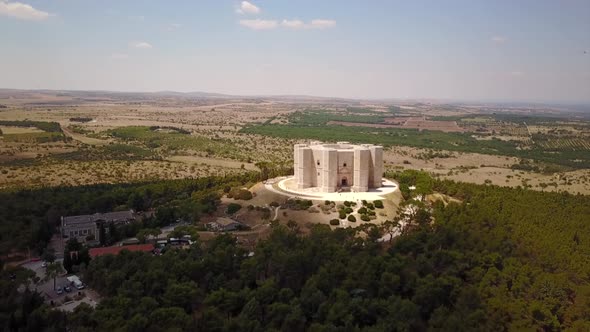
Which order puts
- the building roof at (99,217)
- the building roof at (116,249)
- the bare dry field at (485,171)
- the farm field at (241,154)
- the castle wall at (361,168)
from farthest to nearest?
1. the bare dry field at (485,171)
2. the farm field at (241,154)
3. the castle wall at (361,168)
4. the building roof at (99,217)
5. the building roof at (116,249)

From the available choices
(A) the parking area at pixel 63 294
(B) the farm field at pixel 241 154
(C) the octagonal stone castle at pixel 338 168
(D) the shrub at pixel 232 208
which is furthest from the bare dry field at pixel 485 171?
(A) the parking area at pixel 63 294

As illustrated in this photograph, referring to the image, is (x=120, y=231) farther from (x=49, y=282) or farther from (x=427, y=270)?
(x=427, y=270)

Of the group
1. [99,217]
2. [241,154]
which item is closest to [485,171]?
[241,154]

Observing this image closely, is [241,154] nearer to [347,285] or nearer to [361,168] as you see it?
[361,168]

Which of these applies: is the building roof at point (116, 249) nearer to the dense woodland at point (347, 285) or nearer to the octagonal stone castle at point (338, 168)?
the dense woodland at point (347, 285)

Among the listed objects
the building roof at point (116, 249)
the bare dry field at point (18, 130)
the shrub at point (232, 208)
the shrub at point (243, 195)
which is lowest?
the building roof at point (116, 249)

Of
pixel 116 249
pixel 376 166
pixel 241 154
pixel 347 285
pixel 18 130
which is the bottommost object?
pixel 116 249
